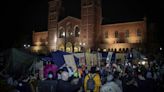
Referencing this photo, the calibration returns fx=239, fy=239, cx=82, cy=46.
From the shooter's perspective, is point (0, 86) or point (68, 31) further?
point (68, 31)

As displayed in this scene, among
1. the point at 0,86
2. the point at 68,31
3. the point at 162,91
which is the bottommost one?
the point at 162,91

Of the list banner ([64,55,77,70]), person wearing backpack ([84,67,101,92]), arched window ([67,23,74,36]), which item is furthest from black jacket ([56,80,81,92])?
arched window ([67,23,74,36])

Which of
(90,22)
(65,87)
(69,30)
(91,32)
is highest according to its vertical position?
(90,22)

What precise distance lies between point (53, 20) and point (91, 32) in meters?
13.6

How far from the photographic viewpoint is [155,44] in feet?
155

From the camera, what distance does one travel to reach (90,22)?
5416cm

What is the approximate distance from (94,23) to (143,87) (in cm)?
4288

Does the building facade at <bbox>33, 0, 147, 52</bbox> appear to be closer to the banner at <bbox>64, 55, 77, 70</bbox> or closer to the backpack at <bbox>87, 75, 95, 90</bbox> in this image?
the banner at <bbox>64, 55, 77, 70</bbox>

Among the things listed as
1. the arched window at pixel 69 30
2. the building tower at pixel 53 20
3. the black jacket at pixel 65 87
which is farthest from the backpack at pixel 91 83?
the building tower at pixel 53 20

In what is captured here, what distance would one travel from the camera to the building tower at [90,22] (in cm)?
5284

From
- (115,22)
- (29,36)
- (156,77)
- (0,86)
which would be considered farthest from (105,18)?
(0,86)

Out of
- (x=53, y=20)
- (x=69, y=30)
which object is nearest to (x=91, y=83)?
(x=69, y=30)

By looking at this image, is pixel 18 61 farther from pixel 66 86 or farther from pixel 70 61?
pixel 66 86

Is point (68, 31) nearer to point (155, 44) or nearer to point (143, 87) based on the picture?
point (155, 44)
